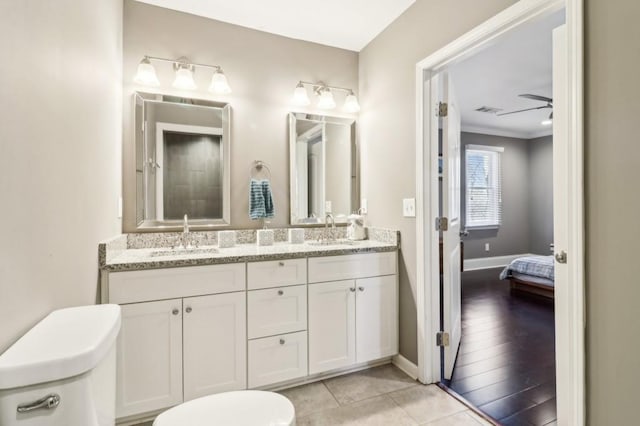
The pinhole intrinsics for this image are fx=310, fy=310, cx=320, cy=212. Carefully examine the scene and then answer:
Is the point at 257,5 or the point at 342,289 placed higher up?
the point at 257,5

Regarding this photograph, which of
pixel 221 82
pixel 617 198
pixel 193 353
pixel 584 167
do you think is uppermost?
pixel 221 82

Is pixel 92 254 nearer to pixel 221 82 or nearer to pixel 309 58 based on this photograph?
pixel 221 82

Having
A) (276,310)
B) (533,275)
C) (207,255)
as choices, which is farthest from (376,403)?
(533,275)

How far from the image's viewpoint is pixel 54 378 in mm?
699

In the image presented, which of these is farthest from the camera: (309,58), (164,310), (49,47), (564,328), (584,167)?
(309,58)

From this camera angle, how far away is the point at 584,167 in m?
1.20

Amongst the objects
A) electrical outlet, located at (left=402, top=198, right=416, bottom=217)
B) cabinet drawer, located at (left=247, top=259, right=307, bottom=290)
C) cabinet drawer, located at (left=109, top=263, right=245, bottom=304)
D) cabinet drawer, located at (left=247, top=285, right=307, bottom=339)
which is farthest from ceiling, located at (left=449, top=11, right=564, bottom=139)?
cabinet drawer, located at (left=109, top=263, right=245, bottom=304)

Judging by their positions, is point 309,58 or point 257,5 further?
point 309,58

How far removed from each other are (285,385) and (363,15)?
2.60m

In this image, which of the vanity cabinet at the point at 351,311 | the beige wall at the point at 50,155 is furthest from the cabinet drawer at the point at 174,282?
the vanity cabinet at the point at 351,311

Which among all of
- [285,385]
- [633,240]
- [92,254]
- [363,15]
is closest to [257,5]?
[363,15]

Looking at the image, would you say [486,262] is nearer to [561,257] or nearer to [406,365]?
[406,365]

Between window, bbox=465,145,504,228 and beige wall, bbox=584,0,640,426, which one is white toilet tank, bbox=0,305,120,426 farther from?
window, bbox=465,145,504,228

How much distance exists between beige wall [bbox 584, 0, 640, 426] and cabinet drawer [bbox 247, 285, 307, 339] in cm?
140
